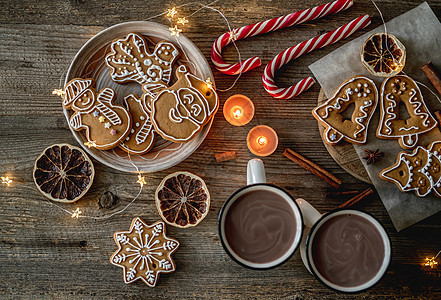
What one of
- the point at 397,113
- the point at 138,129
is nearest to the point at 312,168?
A: the point at 397,113

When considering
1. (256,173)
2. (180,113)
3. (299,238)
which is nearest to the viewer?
(299,238)

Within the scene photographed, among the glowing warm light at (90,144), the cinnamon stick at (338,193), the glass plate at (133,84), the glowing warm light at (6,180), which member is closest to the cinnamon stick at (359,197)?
the cinnamon stick at (338,193)

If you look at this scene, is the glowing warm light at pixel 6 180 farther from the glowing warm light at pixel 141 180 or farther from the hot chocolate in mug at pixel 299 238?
the hot chocolate in mug at pixel 299 238

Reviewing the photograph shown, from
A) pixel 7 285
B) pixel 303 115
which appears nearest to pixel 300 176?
pixel 303 115

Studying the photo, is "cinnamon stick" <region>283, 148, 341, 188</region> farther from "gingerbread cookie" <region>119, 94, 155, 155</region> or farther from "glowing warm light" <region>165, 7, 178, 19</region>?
"glowing warm light" <region>165, 7, 178, 19</region>

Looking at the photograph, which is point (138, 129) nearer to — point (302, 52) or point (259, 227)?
point (259, 227)
